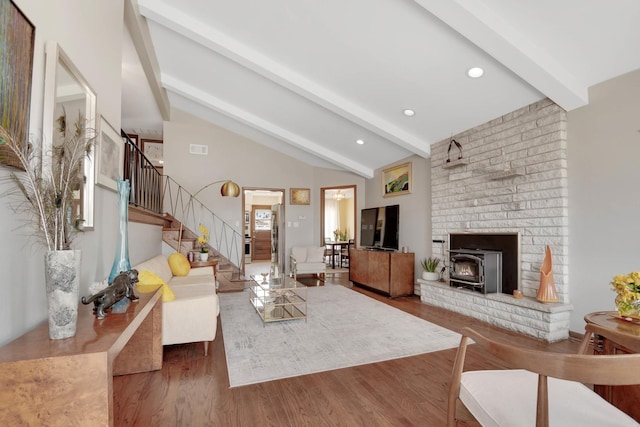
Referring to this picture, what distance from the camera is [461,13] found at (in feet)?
7.84

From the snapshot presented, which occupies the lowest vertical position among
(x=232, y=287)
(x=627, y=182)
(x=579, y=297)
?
(x=232, y=287)

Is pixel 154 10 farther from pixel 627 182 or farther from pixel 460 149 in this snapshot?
pixel 627 182

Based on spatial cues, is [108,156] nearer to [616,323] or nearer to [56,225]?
[56,225]

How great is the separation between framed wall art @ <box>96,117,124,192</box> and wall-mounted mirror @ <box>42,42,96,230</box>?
154 mm

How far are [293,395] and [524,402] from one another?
1462 mm

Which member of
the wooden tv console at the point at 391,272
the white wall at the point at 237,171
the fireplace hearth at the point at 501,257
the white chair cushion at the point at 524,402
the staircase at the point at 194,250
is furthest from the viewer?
the white wall at the point at 237,171

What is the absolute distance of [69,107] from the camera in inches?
65.4

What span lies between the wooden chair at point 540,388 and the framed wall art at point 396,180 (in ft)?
14.7

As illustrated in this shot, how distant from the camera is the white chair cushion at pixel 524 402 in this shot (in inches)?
41.2

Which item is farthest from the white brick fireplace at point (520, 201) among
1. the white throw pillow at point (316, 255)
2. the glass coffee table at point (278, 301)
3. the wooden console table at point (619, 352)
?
the white throw pillow at point (316, 255)

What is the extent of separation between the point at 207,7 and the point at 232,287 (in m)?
4.34

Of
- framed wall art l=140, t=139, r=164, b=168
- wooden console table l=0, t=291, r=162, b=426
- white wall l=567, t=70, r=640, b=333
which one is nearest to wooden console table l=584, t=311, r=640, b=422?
white wall l=567, t=70, r=640, b=333

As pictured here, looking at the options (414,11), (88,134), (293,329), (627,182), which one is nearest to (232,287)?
(293,329)

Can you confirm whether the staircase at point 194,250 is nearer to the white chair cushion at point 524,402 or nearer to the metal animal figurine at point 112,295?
the metal animal figurine at point 112,295
